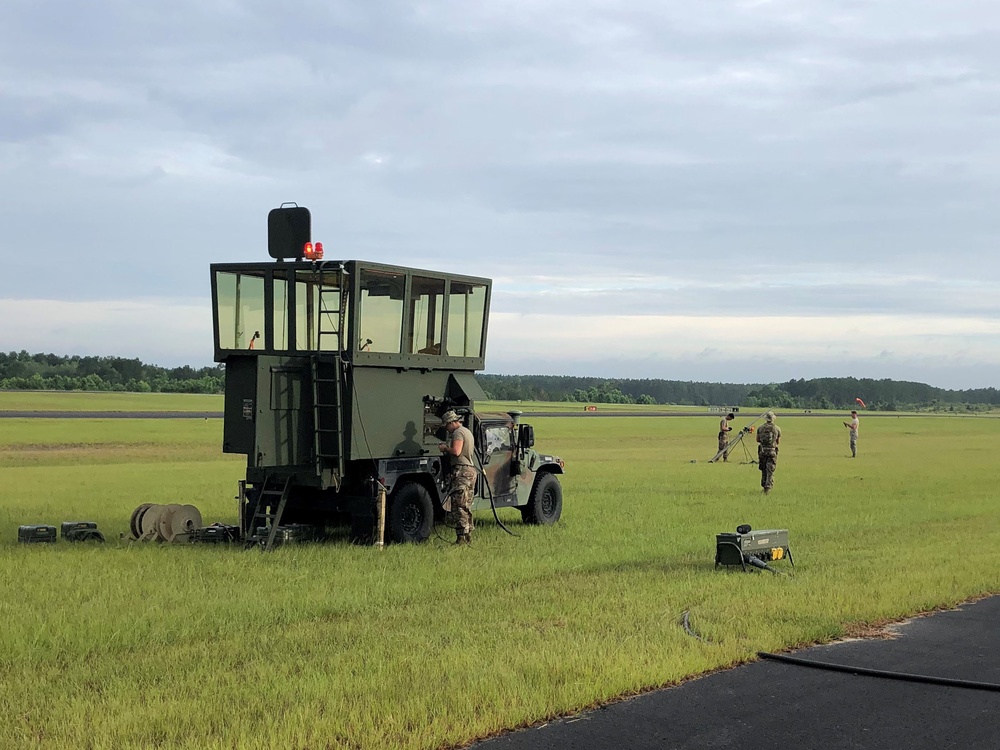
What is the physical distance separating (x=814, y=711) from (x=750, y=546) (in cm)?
546

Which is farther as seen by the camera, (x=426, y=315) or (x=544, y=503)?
(x=544, y=503)

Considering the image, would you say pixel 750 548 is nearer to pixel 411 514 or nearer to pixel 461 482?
pixel 461 482

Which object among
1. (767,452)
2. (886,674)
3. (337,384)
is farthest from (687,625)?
(767,452)

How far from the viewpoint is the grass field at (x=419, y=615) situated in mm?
6684

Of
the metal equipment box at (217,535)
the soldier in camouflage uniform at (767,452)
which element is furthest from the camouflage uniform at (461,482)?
the soldier in camouflage uniform at (767,452)

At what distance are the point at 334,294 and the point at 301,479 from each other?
2.52 metres

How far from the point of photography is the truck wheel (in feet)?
48.5

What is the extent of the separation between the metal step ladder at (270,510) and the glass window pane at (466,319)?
321 centimetres

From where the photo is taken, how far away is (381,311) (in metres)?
14.9

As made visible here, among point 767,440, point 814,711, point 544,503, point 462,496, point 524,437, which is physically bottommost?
point 814,711

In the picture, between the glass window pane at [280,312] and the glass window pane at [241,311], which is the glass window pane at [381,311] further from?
the glass window pane at [241,311]

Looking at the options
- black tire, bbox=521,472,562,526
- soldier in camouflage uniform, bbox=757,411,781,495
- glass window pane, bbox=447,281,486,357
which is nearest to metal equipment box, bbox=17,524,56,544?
glass window pane, bbox=447,281,486,357

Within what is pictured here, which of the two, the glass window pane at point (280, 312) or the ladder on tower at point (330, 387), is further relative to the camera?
the glass window pane at point (280, 312)

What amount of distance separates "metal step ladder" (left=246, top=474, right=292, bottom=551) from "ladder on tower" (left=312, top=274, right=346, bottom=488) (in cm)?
64
